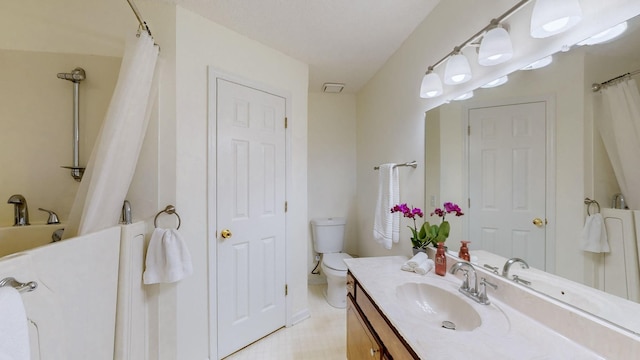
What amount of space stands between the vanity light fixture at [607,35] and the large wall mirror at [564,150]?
0.04ft

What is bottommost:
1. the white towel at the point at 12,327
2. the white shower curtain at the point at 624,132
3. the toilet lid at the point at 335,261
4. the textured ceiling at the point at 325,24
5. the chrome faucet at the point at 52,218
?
the toilet lid at the point at 335,261

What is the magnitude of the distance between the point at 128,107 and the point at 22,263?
848 millimetres

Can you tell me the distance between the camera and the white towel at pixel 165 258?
4.55 feet

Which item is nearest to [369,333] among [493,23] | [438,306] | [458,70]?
[438,306]

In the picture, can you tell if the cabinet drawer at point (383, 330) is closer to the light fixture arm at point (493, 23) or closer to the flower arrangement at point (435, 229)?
the flower arrangement at point (435, 229)

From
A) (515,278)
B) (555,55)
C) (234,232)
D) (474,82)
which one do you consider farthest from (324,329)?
(555,55)

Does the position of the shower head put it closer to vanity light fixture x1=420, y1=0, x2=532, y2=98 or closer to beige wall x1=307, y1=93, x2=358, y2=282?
beige wall x1=307, y1=93, x2=358, y2=282

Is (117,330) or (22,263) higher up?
(22,263)

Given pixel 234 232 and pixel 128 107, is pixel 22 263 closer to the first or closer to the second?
pixel 128 107

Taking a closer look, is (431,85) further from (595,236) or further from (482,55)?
(595,236)

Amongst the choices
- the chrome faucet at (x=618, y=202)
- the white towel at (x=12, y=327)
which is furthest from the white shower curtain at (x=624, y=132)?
the white towel at (x=12, y=327)

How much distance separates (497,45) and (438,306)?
1182 mm

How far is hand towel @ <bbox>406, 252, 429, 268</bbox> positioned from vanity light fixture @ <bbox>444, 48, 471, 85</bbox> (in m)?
0.98

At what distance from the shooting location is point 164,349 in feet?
4.85
